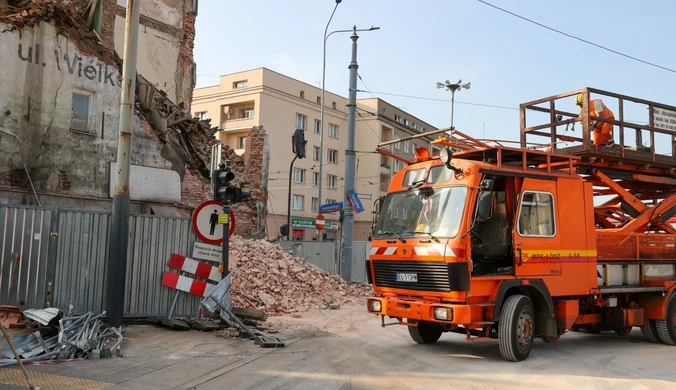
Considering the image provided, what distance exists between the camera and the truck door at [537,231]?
8406 mm

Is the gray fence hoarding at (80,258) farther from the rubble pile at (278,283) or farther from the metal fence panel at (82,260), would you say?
the rubble pile at (278,283)

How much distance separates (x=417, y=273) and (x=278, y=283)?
747 cm

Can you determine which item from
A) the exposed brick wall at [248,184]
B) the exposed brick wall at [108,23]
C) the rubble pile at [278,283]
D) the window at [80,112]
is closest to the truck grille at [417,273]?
the rubble pile at [278,283]

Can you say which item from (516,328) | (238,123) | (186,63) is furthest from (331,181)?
(516,328)

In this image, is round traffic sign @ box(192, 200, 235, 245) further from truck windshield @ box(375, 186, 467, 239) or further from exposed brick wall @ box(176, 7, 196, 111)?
exposed brick wall @ box(176, 7, 196, 111)

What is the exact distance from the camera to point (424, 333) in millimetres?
9695

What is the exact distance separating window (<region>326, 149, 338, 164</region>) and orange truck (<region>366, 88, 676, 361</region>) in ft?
143

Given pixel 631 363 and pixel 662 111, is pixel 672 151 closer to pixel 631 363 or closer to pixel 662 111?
pixel 662 111

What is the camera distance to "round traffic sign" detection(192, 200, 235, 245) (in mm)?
10383

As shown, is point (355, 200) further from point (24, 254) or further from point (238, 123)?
point (238, 123)

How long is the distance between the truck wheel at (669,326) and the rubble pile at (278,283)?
7.32m

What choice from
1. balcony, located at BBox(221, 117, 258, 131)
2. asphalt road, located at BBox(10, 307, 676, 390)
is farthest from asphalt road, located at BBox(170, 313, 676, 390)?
balcony, located at BBox(221, 117, 258, 131)

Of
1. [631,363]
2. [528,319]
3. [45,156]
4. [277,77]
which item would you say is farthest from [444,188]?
[277,77]

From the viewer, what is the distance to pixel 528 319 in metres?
8.41
